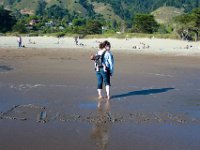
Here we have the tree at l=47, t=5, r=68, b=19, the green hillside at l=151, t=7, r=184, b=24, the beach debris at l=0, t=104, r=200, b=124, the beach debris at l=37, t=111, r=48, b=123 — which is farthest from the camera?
the green hillside at l=151, t=7, r=184, b=24

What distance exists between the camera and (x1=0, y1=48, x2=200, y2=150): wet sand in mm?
6926

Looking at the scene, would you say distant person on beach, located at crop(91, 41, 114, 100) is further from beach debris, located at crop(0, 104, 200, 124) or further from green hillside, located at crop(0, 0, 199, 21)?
green hillside, located at crop(0, 0, 199, 21)

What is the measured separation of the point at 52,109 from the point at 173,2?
584 ft

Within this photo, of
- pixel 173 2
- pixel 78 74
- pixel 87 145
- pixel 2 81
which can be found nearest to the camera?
pixel 87 145

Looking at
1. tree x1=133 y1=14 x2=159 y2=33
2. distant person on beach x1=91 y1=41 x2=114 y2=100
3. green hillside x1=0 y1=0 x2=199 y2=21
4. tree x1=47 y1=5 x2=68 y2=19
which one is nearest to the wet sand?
distant person on beach x1=91 y1=41 x2=114 y2=100

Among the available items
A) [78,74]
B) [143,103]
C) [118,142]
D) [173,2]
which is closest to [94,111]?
[143,103]

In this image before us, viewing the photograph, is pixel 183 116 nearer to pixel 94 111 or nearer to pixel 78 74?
pixel 94 111

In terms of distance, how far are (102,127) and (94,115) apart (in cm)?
105

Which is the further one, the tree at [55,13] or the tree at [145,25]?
the tree at [55,13]

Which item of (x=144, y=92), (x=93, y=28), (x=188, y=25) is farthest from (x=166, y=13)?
(x=144, y=92)

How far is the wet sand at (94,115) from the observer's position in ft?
22.7

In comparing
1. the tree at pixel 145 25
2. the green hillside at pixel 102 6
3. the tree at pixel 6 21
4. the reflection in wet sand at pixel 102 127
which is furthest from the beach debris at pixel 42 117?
the green hillside at pixel 102 6

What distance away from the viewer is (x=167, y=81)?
1504cm

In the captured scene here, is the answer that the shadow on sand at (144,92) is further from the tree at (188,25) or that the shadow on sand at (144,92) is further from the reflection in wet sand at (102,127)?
the tree at (188,25)
